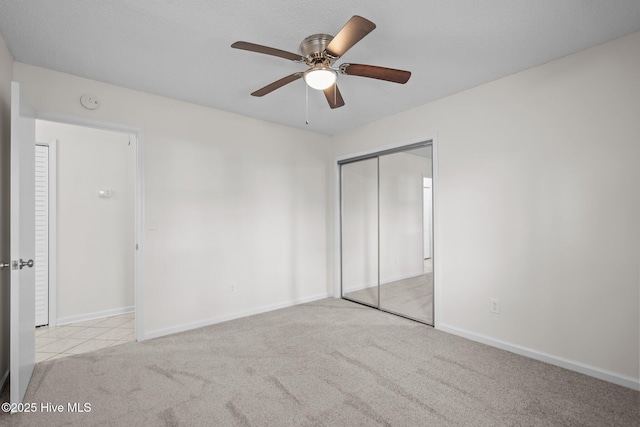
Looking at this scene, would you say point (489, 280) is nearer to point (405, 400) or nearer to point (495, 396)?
point (495, 396)

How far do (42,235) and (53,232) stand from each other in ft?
0.35

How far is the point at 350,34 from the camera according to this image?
1.59 meters

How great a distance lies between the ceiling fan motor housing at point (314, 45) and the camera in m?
1.95

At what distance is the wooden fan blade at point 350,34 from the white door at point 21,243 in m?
1.94

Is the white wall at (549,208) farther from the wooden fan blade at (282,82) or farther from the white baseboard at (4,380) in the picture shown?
the white baseboard at (4,380)

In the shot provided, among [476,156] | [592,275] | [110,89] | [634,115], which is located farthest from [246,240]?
[634,115]

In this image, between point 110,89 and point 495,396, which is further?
point 110,89

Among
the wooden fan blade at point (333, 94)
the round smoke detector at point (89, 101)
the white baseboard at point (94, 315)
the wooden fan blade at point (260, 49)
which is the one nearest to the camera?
the wooden fan blade at point (260, 49)

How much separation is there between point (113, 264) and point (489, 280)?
14.0 ft

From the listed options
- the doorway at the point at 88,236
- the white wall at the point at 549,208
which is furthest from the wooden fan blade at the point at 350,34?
the doorway at the point at 88,236

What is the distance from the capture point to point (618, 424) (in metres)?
1.75

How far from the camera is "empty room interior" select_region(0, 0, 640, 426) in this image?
1.91 m

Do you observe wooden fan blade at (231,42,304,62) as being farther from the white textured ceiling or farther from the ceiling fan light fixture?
the white textured ceiling

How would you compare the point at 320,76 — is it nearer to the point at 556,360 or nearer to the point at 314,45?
the point at 314,45
